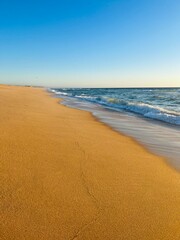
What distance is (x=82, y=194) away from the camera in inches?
125

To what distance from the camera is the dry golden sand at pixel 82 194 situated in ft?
8.19

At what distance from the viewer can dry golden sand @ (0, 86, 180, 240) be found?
250 centimetres

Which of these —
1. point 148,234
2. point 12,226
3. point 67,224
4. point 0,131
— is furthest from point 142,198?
point 0,131

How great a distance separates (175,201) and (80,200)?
1.28 m

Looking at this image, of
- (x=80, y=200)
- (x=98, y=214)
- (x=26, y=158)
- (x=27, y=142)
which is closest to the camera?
(x=98, y=214)

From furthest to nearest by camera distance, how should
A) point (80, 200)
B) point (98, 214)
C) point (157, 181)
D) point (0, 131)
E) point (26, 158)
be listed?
point (0, 131)
point (26, 158)
point (157, 181)
point (80, 200)
point (98, 214)

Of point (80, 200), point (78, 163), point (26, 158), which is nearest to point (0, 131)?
point (26, 158)

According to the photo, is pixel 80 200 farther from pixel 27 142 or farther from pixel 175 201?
pixel 27 142

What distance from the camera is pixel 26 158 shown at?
13.8 feet

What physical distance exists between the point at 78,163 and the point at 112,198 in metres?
1.29

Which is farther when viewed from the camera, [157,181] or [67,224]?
[157,181]

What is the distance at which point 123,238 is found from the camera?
2.44 m

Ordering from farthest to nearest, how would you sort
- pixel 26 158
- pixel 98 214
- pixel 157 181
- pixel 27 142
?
1. pixel 27 142
2. pixel 26 158
3. pixel 157 181
4. pixel 98 214

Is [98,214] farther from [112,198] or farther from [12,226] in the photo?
[12,226]
